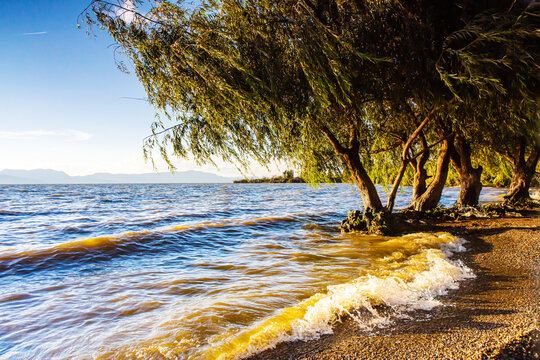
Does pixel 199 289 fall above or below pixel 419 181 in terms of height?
below

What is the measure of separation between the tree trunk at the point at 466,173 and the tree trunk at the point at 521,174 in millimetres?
3275

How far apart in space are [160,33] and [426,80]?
6966mm

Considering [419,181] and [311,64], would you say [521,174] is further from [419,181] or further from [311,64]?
[311,64]

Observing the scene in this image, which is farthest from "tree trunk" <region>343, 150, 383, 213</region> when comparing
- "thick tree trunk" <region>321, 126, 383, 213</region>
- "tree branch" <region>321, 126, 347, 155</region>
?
"tree branch" <region>321, 126, 347, 155</region>

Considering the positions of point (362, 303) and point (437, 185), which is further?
point (437, 185)

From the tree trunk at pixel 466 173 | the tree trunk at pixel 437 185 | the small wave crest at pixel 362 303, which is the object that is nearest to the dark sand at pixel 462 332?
the small wave crest at pixel 362 303

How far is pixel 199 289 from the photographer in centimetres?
601

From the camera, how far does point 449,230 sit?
36.2ft

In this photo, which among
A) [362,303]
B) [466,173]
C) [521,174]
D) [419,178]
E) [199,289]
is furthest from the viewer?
[521,174]

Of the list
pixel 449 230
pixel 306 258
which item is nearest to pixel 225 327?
pixel 306 258

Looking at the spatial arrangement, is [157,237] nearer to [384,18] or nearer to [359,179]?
[359,179]

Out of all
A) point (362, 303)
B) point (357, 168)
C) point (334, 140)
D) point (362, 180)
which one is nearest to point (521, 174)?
point (362, 180)

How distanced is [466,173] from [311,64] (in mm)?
11606

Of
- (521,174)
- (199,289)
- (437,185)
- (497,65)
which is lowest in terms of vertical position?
(199,289)
